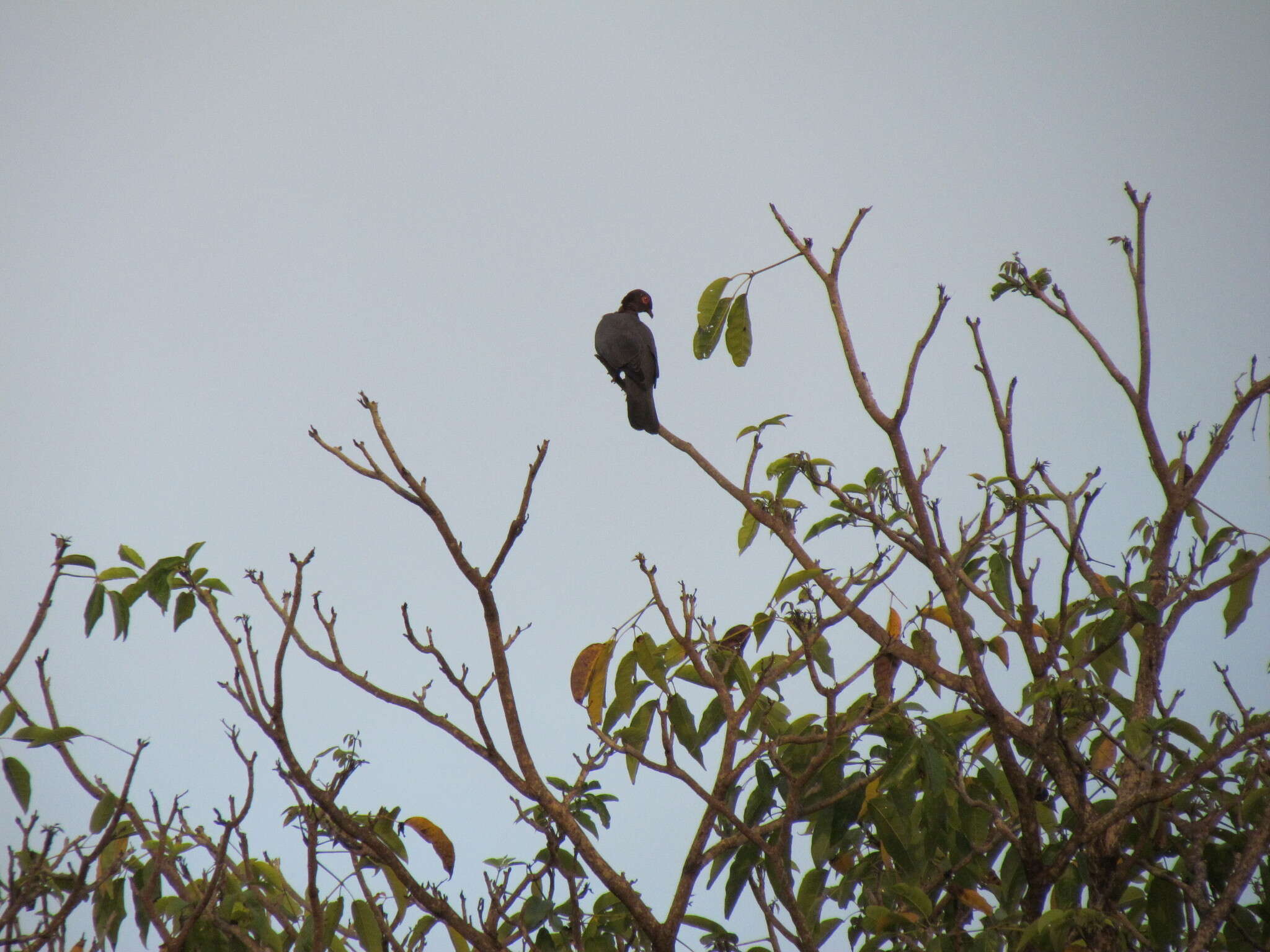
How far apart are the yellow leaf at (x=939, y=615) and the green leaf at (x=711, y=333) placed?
1.18 m

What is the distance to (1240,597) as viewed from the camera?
300cm

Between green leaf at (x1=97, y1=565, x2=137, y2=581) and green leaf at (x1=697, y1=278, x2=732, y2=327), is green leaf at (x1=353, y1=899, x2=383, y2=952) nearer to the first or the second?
green leaf at (x1=97, y1=565, x2=137, y2=581)

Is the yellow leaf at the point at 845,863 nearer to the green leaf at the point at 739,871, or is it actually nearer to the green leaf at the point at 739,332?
the green leaf at the point at 739,871

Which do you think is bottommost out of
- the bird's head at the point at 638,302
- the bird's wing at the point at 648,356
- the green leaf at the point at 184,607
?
the green leaf at the point at 184,607

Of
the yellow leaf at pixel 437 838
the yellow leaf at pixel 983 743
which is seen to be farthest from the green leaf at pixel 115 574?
the yellow leaf at pixel 983 743

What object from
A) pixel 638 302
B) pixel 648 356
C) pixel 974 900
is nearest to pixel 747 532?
pixel 974 900

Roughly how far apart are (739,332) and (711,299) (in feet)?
0.51

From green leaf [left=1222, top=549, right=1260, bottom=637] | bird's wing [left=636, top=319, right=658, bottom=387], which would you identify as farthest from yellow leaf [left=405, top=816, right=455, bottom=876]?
bird's wing [left=636, top=319, right=658, bottom=387]

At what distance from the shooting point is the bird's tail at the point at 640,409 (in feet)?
20.6

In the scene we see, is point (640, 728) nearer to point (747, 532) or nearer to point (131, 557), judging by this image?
point (747, 532)

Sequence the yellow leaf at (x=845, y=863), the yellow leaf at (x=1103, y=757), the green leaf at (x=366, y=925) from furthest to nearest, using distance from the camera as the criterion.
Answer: the yellow leaf at (x=845, y=863) < the yellow leaf at (x=1103, y=757) < the green leaf at (x=366, y=925)

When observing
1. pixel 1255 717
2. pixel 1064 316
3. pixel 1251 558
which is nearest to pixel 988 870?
pixel 1255 717

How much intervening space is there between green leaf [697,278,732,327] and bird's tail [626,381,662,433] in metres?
2.65

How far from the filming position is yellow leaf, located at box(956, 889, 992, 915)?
298 cm
